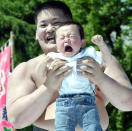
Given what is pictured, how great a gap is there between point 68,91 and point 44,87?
0.59 ft

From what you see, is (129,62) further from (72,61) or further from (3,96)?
(72,61)

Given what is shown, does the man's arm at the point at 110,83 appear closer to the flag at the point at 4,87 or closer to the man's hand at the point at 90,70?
the man's hand at the point at 90,70

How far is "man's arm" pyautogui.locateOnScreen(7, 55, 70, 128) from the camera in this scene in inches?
110

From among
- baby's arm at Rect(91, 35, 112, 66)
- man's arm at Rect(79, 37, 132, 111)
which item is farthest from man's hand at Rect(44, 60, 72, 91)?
baby's arm at Rect(91, 35, 112, 66)

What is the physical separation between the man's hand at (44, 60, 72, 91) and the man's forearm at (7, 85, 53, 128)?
0.20 feet

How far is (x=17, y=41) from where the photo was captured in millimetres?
20438

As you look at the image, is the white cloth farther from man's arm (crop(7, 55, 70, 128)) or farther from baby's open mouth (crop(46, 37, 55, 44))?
baby's open mouth (crop(46, 37, 55, 44))

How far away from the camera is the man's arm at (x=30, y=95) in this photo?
2801 millimetres

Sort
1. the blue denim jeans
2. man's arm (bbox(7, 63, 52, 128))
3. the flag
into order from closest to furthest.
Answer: the blue denim jeans, man's arm (bbox(7, 63, 52, 128)), the flag

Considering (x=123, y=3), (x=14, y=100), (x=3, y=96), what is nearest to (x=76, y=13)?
Answer: (x=123, y=3)

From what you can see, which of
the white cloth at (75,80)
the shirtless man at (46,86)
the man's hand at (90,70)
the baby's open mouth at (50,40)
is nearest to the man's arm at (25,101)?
the shirtless man at (46,86)

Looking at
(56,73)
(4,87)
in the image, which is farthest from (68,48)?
(4,87)

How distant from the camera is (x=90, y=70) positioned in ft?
9.09

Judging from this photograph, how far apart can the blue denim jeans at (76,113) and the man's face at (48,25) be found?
67cm
